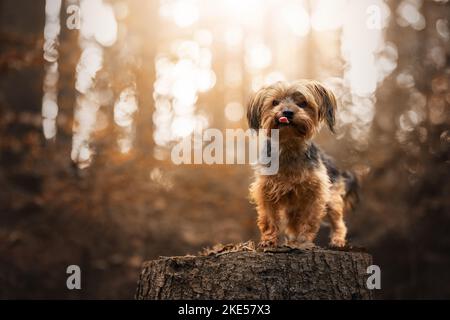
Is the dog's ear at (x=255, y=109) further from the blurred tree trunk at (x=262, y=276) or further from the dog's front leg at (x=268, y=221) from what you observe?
the blurred tree trunk at (x=262, y=276)

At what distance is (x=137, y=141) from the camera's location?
43.2 ft

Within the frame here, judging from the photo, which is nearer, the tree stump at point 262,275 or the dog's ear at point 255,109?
the tree stump at point 262,275

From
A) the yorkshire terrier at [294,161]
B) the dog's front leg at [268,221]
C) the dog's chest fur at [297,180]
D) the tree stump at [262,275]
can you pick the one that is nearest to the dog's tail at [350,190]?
the yorkshire terrier at [294,161]

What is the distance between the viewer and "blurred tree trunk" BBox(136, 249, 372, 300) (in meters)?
4.69

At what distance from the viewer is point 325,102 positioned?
5.93 m

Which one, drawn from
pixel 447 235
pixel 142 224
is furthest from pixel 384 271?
pixel 142 224

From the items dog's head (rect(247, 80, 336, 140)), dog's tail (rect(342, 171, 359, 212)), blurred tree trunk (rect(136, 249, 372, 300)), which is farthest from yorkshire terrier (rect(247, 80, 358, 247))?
dog's tail (rect(342, 171, 359, 212))

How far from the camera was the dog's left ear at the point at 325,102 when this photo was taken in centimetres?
584

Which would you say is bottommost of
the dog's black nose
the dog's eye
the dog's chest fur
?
the dog's chest fur

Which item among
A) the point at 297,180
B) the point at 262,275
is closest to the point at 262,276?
the point at 262,275

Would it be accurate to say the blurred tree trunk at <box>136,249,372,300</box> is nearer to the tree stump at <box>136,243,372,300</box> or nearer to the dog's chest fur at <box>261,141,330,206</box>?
the tree stump at <box>136,243,372,300</box>

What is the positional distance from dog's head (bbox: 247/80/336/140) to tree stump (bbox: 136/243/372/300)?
4.45ft
